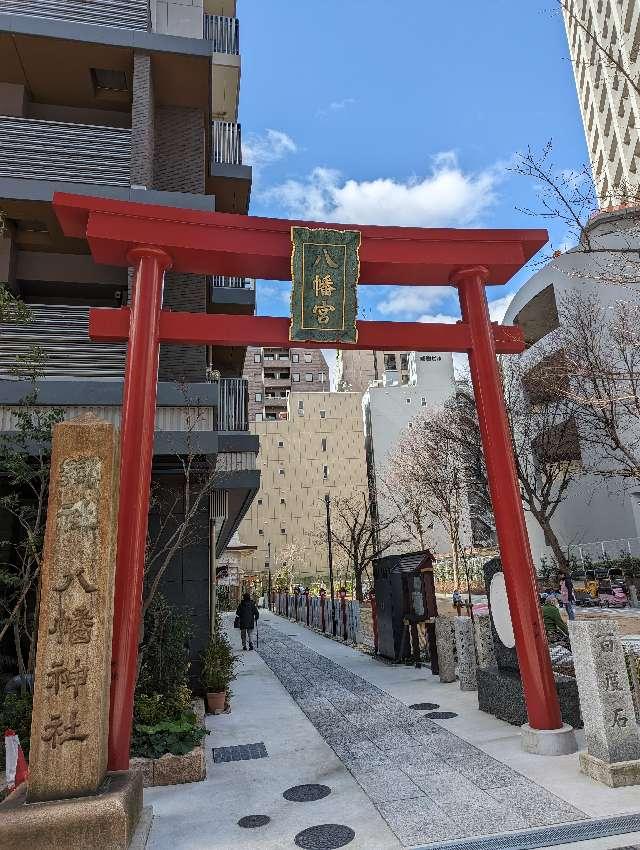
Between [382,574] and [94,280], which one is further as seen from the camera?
[382,574]

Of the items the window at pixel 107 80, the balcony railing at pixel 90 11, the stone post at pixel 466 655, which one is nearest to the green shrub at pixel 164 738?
the stone post at pixel 466 655

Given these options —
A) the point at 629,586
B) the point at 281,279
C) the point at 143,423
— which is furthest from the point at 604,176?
the point at 143,423

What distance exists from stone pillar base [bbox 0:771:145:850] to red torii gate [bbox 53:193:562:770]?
111cm

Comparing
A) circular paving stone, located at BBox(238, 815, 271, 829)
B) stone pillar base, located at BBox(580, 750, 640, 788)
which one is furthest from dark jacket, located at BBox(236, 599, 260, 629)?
stone pillar base, located at BBox(580, 750, 640, 788)

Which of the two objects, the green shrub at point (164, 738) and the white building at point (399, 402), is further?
the white building at point (399, 402)

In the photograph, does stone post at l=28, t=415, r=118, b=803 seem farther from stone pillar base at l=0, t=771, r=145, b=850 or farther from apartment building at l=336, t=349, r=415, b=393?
apartment building at l=336, t=349, r=415, b=393

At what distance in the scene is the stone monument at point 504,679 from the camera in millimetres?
6852

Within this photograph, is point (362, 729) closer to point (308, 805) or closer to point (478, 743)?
point (478, 743)

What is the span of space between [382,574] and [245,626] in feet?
19.5

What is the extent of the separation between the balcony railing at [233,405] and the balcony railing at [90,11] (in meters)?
7.51

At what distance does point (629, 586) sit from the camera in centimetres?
2166

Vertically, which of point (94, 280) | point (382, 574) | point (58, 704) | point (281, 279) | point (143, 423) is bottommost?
point (58, 704)

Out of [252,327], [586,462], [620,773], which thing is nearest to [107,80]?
[252,327]

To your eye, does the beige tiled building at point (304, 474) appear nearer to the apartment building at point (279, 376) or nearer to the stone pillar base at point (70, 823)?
the apartment building at point (279, 376)
